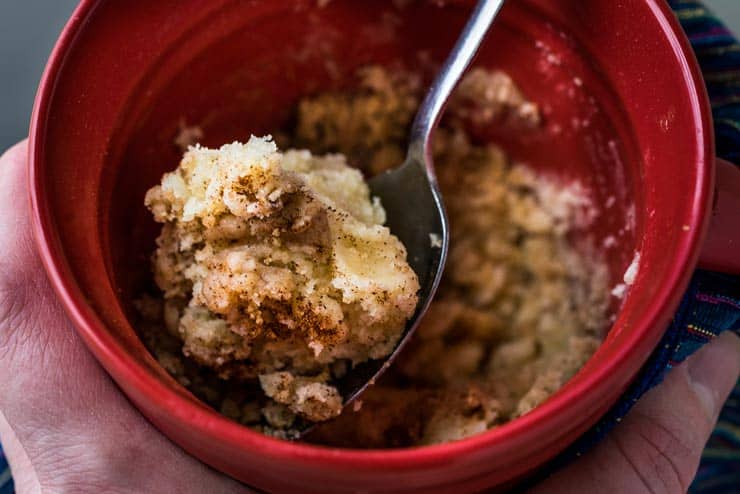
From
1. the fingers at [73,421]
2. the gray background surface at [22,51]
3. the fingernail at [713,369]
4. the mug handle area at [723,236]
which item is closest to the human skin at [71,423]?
the fingers at [73,421]

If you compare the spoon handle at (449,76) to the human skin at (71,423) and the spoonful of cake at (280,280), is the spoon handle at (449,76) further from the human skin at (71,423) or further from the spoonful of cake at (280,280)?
the human skin at (71,423)

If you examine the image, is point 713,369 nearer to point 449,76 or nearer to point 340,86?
point 449,76

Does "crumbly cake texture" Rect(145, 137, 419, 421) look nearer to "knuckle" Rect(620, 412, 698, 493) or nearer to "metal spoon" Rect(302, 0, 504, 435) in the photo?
"metal spoon" Rect(302, 0, 504, 435)

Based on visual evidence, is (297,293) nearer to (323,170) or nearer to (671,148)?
(323,170)

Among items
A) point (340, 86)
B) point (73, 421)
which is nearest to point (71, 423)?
point (73, 421)

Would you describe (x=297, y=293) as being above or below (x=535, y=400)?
above

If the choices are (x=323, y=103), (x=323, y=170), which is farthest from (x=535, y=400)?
(x=323, y=103)

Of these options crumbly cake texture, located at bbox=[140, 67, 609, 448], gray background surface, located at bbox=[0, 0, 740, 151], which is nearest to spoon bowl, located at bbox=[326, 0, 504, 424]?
crumbly cake texture, located at bbox=[140, 67, 609, 448]
